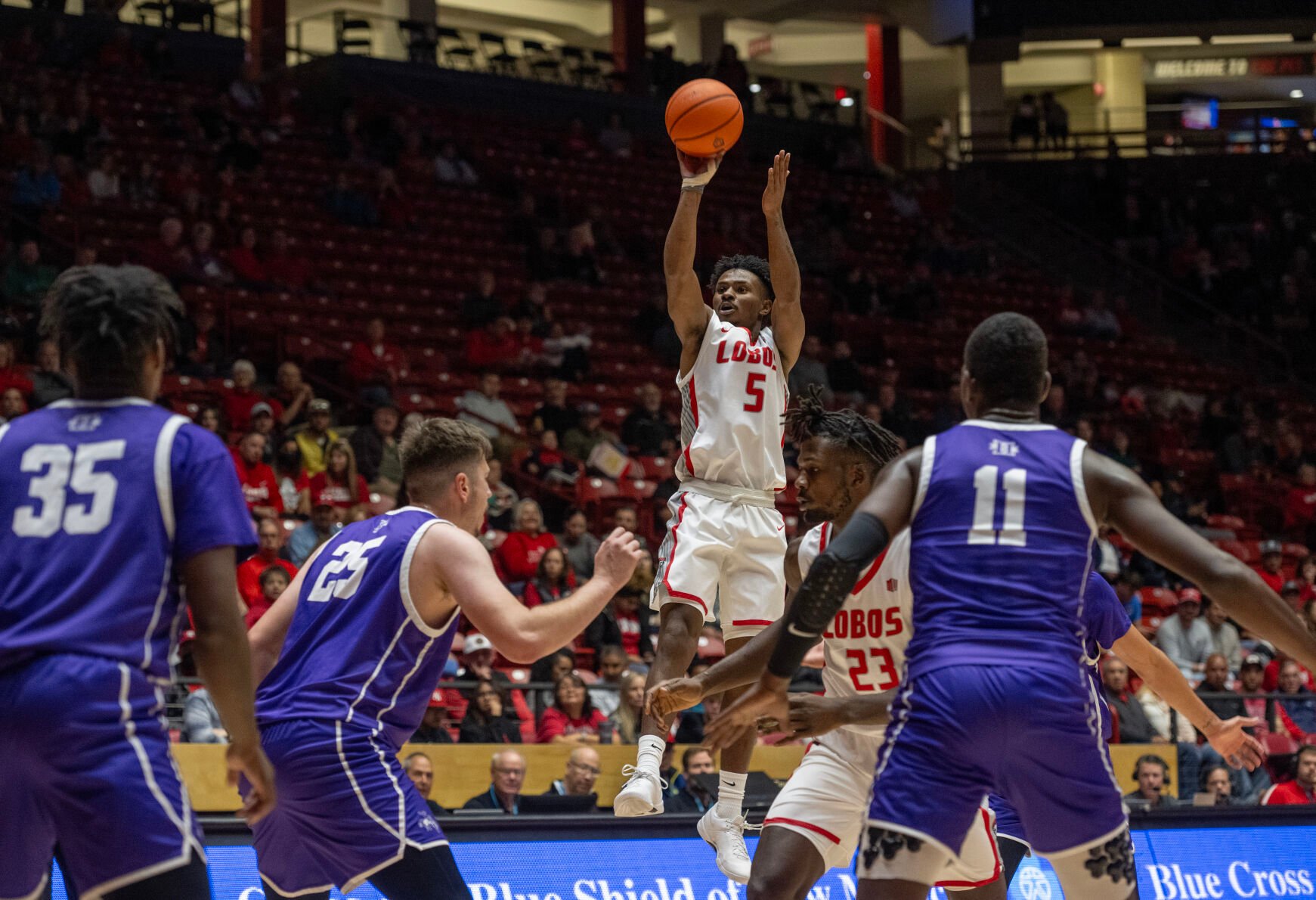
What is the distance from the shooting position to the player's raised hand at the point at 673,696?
5227 mm

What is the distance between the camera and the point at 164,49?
20.4m

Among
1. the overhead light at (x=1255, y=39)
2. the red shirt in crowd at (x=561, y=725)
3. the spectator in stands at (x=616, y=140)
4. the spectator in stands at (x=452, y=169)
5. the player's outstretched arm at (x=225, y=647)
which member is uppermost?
the overhead light at (x=1255, y=39)

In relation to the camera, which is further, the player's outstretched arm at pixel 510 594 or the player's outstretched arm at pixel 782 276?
the player's outstretched arm at pixel 782 276

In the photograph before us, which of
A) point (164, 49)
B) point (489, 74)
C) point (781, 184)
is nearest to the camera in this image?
point (781, 184)

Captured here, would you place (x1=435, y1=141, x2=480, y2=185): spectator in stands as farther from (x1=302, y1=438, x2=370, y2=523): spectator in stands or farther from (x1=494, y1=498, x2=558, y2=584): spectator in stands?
(x1=494, y1=498, x2=558, y2=584): spectator in stands

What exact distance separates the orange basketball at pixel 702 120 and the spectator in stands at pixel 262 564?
505 cm

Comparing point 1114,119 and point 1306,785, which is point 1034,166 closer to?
point 1114,119

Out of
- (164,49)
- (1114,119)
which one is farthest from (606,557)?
(1114,119)

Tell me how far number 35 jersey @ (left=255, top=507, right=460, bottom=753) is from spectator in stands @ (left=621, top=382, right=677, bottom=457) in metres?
10.8

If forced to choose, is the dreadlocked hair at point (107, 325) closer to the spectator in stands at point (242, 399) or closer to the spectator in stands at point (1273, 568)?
the spectator in stands at point (242, 399)

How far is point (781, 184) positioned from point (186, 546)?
3.75m

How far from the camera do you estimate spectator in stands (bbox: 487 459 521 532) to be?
12984mm

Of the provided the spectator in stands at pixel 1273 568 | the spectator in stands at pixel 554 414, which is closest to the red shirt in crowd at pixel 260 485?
the spectator in stands at pixel 554 414

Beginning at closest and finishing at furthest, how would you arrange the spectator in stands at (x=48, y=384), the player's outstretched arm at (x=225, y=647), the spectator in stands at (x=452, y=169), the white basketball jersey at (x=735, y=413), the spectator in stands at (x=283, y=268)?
the player's outstretched arm at (x=225, y=647)
the white basketball jersey at (x=735, y=413)
the spectator in stands at (x=48, y=384)
the spectator in stands at (x=283, y=268)
the spectator in stands at (x=452, y=169)
